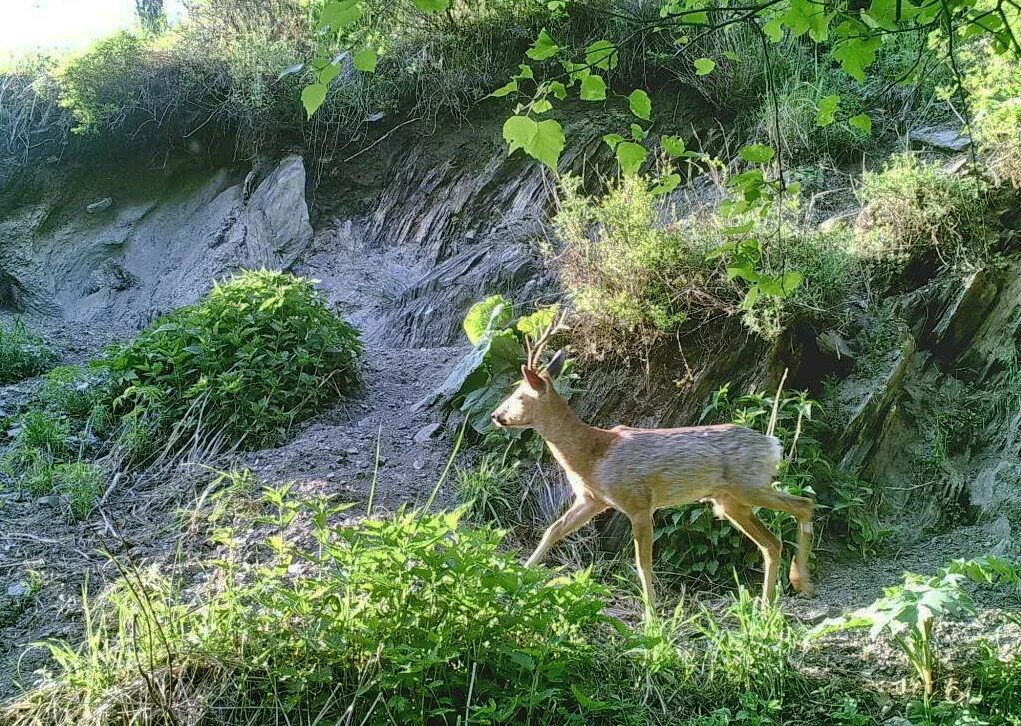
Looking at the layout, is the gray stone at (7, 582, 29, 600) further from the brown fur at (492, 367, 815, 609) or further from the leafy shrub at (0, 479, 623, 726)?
the brown fur at (492, 367, 815, 609)

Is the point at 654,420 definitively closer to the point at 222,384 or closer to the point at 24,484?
the point at 222,384

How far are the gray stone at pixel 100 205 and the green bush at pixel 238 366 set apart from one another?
5.01 metres

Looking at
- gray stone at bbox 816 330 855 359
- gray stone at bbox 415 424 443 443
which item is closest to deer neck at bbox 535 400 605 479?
gray stone at bbox 415 424 443 443

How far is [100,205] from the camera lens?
11.1 metres

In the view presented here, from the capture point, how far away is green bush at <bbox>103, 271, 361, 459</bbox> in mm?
6285

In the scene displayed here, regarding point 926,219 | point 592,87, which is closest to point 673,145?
point 592,87

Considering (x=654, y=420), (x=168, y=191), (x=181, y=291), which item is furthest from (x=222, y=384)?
(x=168, y=191)

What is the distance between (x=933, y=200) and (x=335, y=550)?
17.0 ft

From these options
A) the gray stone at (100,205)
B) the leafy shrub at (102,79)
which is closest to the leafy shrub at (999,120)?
the leafy shrub at (102,79)

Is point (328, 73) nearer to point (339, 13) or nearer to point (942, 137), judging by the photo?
point (339, 13)

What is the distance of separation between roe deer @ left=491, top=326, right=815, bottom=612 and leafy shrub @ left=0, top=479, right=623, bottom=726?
0.98m

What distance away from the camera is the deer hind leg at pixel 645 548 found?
4.42m

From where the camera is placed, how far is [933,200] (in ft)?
20.4

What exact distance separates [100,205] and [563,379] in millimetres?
8203
